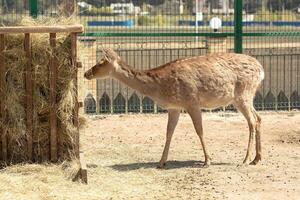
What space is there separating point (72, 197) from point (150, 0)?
838cm

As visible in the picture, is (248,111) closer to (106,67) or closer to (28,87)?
(106,67)

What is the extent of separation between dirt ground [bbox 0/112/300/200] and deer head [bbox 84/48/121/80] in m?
1.03

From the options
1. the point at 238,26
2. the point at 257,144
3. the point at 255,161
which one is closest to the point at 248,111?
the point at 257,144

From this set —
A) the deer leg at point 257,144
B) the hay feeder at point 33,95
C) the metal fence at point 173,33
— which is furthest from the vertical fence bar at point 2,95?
the metal fence at point 173,33

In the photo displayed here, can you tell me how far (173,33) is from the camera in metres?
14.7

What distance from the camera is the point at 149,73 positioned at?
10344 mm

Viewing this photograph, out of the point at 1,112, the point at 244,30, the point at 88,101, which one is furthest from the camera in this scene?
the point at 244,30

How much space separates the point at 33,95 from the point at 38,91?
0.09 metres

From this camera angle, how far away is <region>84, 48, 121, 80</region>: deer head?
1012cm

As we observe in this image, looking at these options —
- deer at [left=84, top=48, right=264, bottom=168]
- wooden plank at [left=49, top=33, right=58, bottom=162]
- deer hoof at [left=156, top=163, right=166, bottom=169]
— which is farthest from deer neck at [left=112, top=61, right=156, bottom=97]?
wooden plank at [left=49, top=33, right=58, bottom=162]

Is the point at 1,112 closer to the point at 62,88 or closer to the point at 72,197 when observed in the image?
the point at 62,88

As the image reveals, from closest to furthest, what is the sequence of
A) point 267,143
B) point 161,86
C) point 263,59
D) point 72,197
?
point 72,197, point 161,86, point 267,143, point 263,59

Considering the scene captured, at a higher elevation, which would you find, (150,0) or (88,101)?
(150,0)

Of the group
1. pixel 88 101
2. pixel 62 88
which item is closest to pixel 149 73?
pixel 62 88
